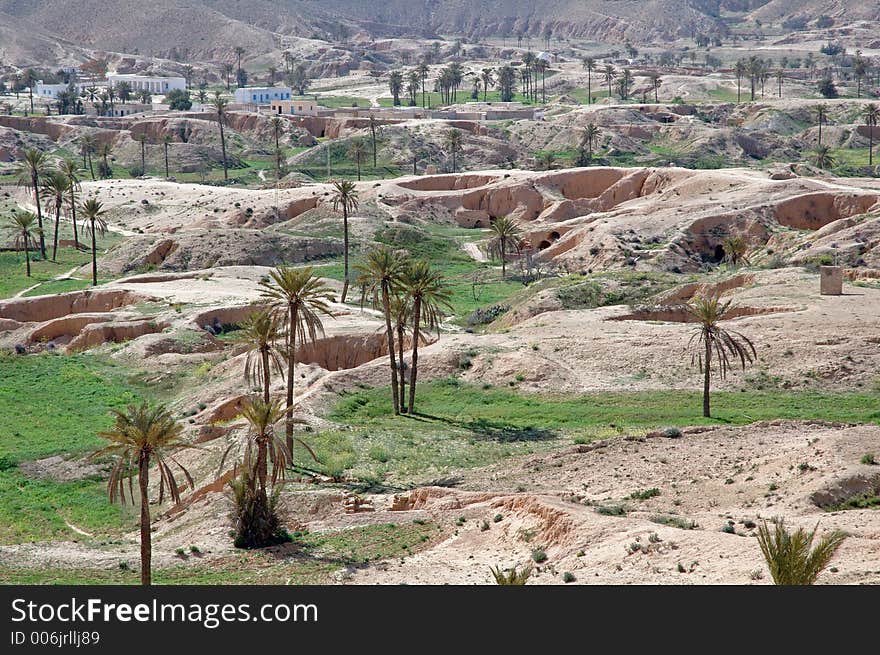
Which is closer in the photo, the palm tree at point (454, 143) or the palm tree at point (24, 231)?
the palm tree at point (24, 231)

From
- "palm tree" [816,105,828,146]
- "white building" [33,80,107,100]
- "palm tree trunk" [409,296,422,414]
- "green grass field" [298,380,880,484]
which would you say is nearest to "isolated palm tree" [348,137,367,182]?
"palm tree" [816,105,828,146]

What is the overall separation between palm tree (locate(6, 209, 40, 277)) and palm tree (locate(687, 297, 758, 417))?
165ft

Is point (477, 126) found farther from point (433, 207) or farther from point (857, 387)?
point (857, 387)

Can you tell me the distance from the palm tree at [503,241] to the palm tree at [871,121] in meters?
53.7

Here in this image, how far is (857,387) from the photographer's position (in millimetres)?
47688

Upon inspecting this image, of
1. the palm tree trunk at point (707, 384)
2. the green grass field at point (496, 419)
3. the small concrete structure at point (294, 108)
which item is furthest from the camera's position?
the small concrete structure at point (294, 108)

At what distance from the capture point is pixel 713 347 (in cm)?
5131

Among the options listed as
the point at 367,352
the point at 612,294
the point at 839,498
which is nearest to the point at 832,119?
the point at 612,294

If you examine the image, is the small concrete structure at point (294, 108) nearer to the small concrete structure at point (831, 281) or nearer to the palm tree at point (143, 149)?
the palm tree at point (143, 149)

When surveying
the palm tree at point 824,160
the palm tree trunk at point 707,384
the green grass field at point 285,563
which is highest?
the palm tree at point 824,160

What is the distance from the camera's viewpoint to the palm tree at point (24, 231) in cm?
8541

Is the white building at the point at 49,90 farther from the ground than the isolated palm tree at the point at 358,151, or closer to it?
farther from the ground

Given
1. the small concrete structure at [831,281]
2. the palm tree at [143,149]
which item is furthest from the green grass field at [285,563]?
the palm tree at [143,149]

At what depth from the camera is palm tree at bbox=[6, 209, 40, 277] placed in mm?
85406
